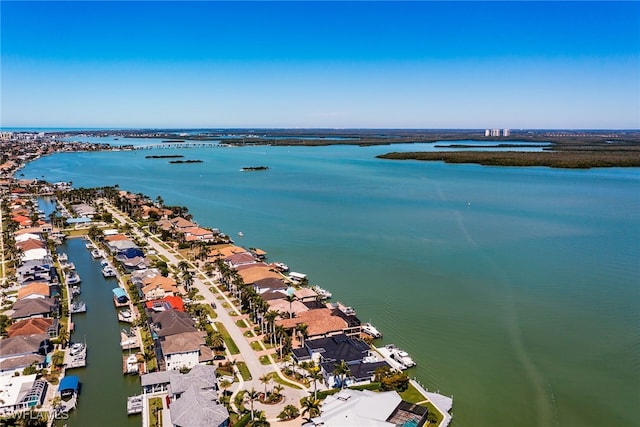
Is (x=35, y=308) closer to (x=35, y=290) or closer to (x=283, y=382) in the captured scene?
(x=35, y=290)

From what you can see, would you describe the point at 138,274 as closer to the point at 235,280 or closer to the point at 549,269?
the point at 235,280

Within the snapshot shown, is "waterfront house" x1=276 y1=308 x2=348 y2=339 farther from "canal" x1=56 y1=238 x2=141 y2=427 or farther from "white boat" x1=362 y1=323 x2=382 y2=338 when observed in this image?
"canal" x1=56 y1=238 x2=141 y2=427

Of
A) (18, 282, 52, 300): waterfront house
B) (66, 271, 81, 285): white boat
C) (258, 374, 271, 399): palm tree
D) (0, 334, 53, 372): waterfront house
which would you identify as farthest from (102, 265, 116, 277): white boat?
(258, 374, 271, 399): palm tree

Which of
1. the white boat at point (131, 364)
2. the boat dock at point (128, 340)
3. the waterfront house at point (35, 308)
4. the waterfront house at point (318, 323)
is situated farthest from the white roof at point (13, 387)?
the waterfront house at point (318, 323)

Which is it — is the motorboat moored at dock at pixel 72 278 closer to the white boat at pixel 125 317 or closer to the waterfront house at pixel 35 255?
the waterfront house at pixel 35 255

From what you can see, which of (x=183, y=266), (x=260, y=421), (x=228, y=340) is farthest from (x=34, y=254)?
(x=260, y=421)
